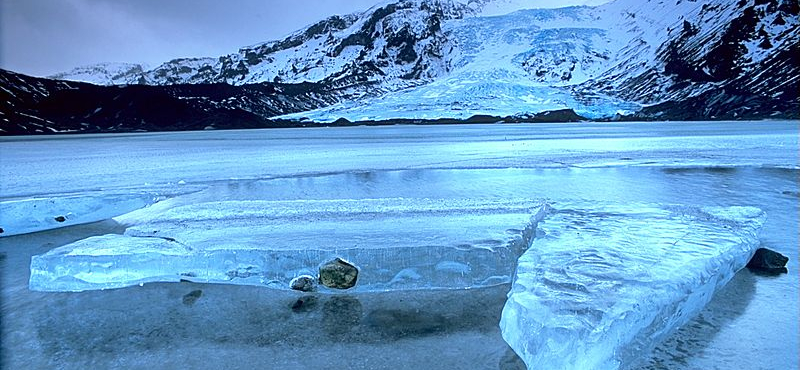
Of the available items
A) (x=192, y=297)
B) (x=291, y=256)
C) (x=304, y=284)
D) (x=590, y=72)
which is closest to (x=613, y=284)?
(x=304, y=284)

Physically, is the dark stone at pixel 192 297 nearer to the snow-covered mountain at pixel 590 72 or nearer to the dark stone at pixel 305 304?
the dark stone at pixel 305 304

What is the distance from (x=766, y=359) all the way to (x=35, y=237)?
21.3 ft

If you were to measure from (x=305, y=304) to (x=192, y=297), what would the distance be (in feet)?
2.80

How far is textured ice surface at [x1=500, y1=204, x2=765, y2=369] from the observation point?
6.95 feet

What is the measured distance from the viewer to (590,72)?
363ft

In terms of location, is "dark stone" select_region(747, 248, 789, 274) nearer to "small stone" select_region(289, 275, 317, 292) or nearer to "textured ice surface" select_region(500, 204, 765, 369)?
"textured ice surface" select_region(500, 204, 765, 369)

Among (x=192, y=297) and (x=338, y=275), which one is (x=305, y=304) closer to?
(x=338, y=275)

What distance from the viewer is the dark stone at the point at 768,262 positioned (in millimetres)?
3525

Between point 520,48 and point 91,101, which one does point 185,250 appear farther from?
point 520,48

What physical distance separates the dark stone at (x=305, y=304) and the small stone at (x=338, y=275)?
0.63 ft

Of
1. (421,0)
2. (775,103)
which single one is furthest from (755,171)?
(421,0)

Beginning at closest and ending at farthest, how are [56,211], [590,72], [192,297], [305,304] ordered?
[305,304] < [192,297] < [56,211] < [590,72]

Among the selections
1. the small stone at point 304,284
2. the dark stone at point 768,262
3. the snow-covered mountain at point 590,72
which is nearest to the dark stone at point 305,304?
the small stone at point 304,284

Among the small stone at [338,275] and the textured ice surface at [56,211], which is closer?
the small stone at [338,275]
